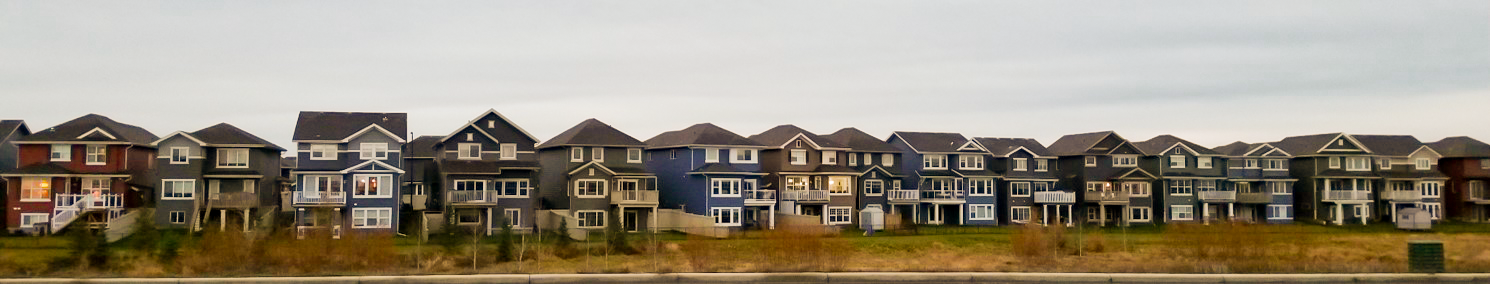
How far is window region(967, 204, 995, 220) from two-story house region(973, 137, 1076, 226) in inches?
55.6

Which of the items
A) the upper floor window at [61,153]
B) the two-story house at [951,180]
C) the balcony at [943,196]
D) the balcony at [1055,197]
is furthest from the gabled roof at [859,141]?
the upper floor window at [61,153]

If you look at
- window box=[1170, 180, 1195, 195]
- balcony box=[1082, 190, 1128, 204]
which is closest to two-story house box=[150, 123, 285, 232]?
balcony box=[1082, 190, 1128, 204]

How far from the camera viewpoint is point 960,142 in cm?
7150

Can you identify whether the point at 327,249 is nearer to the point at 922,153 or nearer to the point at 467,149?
the point at 467,149

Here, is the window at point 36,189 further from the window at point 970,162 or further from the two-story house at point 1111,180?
the two-story house at point 1111,180

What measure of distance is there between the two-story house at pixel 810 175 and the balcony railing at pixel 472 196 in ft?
54.2

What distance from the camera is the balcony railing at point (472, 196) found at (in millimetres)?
53906

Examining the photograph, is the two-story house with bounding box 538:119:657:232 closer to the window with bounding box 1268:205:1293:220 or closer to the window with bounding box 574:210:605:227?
the window with bounding box 574:210:605:227

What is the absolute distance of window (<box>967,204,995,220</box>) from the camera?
69.1m

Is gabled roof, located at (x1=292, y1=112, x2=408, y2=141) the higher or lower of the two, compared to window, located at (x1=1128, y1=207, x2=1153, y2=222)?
higher

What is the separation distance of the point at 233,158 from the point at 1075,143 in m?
53.2

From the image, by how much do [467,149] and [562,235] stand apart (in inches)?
657

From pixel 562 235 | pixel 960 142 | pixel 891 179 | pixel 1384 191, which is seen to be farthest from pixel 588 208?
pixel 1384 191

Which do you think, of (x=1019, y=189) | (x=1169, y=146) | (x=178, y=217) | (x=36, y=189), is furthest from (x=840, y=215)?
(x=36, y=189)
